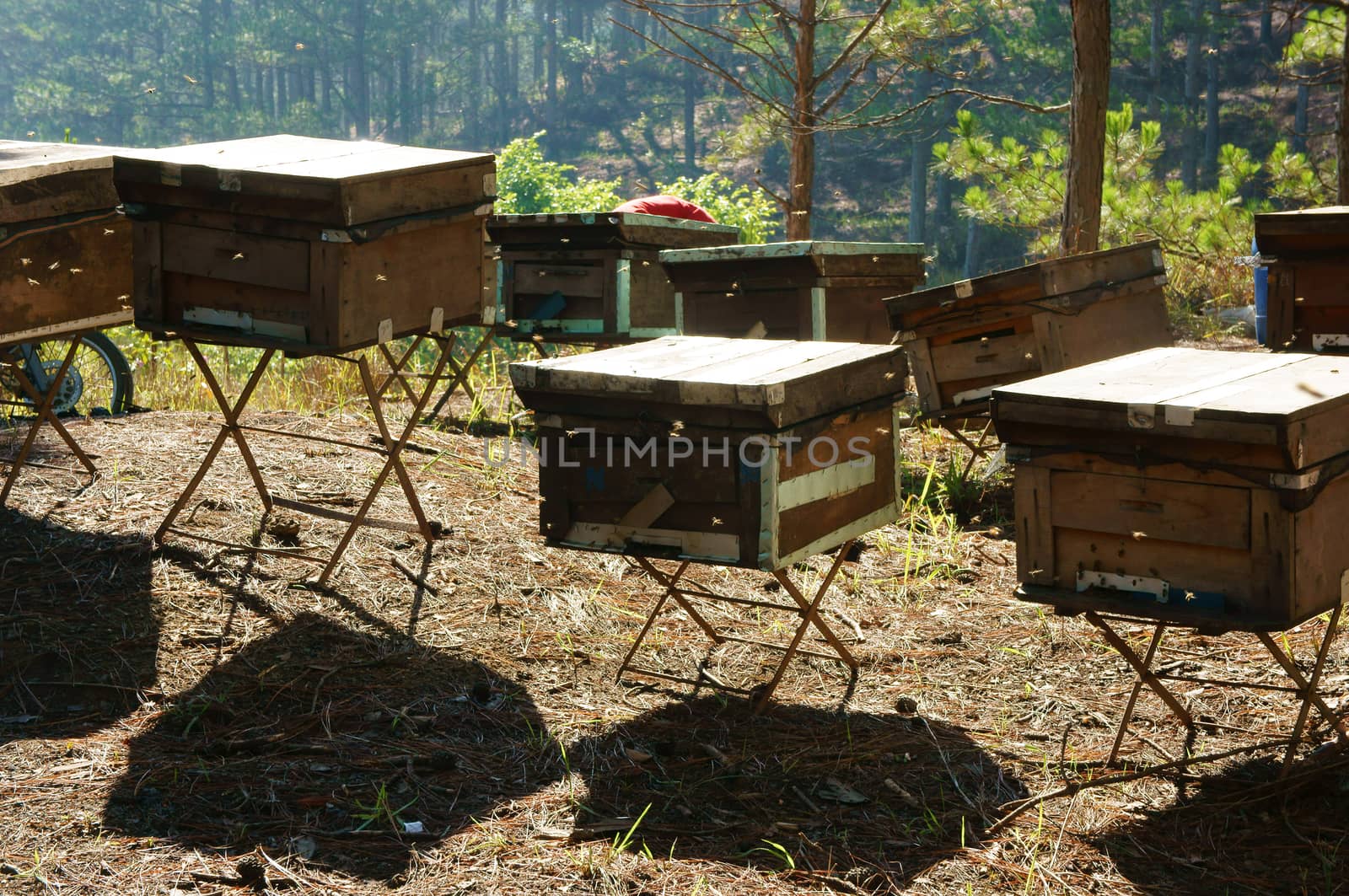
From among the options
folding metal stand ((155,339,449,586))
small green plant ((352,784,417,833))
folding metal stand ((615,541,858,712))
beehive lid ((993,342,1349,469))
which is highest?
beehive lid ((993,342,1349,469))

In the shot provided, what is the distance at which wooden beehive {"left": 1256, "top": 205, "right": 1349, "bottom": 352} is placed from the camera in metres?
6.09

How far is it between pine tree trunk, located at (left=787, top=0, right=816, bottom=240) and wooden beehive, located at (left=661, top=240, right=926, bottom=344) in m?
3.26

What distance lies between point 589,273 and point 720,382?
13.8ft

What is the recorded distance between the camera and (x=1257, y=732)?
15.3 ft

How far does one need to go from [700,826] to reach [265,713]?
5.39 feet

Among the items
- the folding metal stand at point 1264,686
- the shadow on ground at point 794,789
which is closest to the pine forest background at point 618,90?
the shadow on ground at point 794,789

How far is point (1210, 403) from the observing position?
3727mm

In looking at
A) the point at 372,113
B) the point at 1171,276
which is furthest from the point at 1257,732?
the point at 372,113

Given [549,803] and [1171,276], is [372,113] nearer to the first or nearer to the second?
[1171,276]

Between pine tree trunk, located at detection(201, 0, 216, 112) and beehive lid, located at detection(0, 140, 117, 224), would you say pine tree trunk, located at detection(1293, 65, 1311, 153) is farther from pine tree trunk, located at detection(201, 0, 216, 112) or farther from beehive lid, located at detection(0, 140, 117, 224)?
pine tree trunk, located at detection(201, 0, 216, 112)

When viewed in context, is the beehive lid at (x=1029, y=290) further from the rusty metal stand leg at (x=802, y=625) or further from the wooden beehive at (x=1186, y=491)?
the wooden beehive at (x=1186, y=491)

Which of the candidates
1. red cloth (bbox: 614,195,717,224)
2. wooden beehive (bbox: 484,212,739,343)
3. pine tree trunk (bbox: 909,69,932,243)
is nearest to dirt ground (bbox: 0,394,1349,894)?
wooden beehive (bbox: 484,212,739,343)

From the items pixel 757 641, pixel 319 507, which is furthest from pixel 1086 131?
pixel 319 507

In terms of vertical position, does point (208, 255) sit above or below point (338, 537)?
above
